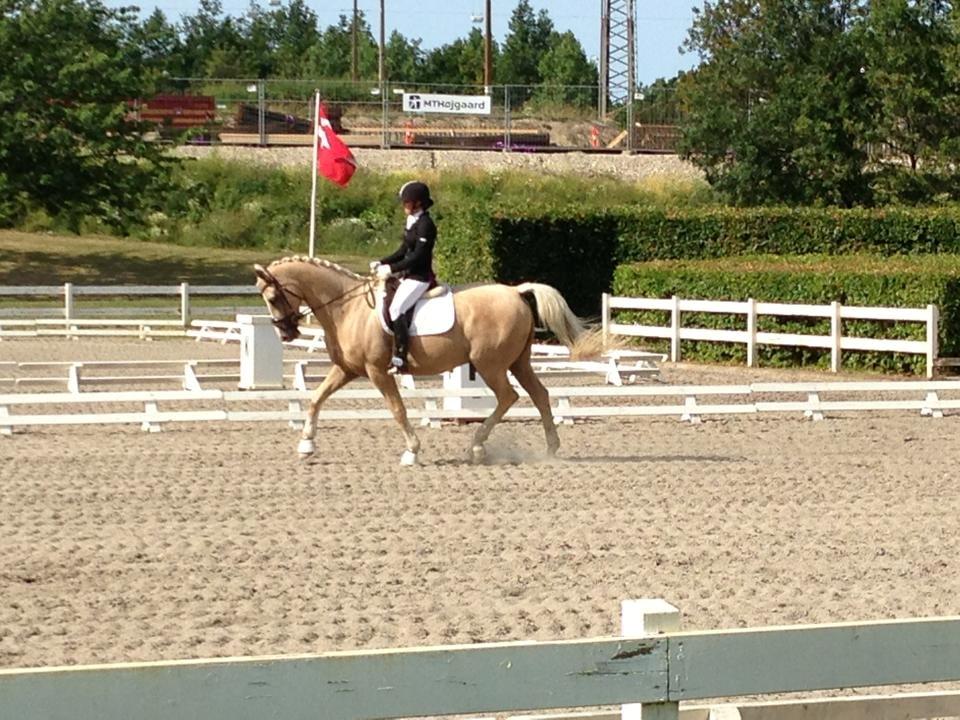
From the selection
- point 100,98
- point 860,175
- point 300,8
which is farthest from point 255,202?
point 300,8

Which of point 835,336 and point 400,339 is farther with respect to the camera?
point 835,336

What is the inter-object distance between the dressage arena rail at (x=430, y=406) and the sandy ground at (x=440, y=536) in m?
0.32

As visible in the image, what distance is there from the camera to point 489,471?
13.7 m

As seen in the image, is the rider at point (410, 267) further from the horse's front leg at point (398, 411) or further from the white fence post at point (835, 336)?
the white fence post at point (835, 336)

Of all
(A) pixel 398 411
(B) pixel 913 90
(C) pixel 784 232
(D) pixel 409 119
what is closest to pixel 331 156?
(C) pixel 784 232

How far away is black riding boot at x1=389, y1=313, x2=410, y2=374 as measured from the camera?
532 inches

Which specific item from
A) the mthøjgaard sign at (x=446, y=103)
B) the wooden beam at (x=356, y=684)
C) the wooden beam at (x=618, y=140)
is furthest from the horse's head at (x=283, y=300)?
the wooden beam at (x=618, y=140)

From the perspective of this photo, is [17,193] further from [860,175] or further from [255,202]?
[860,175]

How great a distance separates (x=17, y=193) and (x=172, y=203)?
9.29m

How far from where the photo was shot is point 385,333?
1365 centimetres

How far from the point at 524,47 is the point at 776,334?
88.3m

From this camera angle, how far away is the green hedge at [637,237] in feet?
108

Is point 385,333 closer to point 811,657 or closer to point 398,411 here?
point 398,411

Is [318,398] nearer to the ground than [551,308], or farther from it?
nearer to the ground
